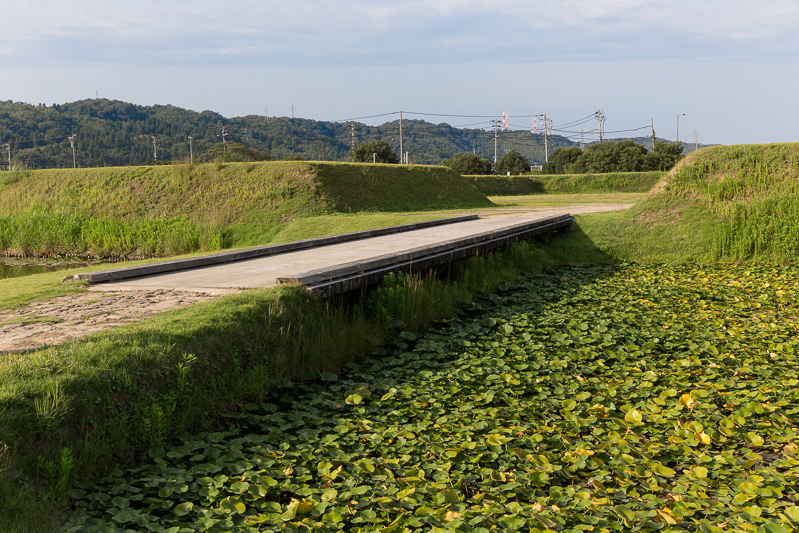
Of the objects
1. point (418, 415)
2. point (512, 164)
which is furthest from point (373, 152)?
point (418, 415)

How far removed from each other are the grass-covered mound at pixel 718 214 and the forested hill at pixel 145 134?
184 feet

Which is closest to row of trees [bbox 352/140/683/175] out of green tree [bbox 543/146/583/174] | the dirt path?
green tree [bbox 543/146/583/174]

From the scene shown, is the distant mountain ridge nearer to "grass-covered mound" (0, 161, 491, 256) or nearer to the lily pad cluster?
"grass-covered mound" (0, 161, 491, 256)

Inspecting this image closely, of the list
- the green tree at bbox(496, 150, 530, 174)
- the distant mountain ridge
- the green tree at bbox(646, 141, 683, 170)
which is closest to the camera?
the green tree at bbox(646, 141, 683, 170)

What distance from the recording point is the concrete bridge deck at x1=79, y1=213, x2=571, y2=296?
23.8 ft

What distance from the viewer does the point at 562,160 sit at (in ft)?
226

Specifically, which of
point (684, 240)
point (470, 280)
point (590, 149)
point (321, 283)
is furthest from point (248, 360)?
point (590, 149)

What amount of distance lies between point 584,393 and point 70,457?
163 inches

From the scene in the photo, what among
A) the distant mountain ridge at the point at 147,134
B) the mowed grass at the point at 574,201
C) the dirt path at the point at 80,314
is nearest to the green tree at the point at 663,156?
the distant mountain ridge at the point at 147,134

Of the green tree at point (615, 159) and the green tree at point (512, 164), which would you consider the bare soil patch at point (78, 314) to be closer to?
the green tree at point (615, 159)

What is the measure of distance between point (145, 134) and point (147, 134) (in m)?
0.43

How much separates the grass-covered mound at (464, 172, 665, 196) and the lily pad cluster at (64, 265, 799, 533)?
39.2m

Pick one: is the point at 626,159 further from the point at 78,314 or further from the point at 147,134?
the point at 147,134

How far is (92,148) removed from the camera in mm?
93438
